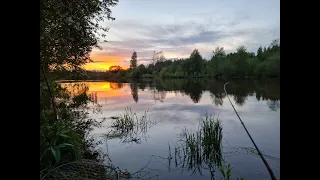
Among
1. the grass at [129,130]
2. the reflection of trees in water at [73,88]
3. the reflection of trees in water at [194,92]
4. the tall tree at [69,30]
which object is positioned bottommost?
the grass at [129,130]

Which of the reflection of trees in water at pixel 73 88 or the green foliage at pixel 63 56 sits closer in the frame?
the green foliage at pixel 63 56

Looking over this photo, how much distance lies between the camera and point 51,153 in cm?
402

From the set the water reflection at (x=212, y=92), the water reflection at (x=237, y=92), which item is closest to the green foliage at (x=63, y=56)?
the water reflection at (x=212, y=92)

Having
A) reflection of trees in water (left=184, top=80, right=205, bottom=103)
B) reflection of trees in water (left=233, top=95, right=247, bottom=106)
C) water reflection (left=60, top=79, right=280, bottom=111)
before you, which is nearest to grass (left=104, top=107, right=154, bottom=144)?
water reflection (left=60, top=79, right=280, bottom=111)

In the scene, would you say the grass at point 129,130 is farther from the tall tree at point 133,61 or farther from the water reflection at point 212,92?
the tall tree at point 133,61

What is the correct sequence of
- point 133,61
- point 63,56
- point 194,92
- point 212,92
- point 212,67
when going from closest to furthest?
point 63,56
point 212,92
point 194,92
point 212,67
point 133,61

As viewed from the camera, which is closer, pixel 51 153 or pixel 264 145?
pixel 51 153

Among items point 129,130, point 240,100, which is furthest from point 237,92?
point 129,130

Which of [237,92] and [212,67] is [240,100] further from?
[212,67]

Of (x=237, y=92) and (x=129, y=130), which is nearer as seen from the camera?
(x=129, y=130)

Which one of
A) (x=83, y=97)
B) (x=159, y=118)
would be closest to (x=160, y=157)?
(x=159, y=118)

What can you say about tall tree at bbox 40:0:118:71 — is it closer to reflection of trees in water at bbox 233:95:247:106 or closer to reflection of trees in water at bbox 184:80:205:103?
reflection of trees in water at bbox 233:95:247:106
